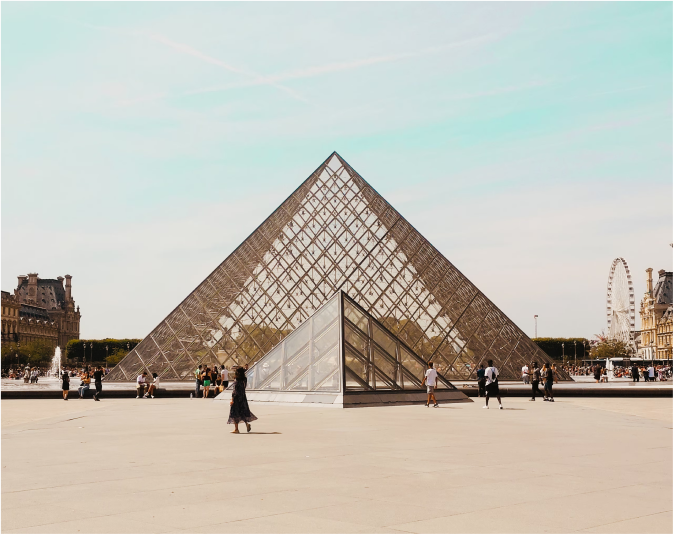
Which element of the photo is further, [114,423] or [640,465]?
[114,423]

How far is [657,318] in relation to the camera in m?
135

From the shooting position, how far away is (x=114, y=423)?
1650cm

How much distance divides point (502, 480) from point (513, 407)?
46.8 ft

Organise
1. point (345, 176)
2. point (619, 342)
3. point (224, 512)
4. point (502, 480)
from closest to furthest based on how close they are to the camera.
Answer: point (224, 512) < point (502, 480) < point (345, 176) < point (619, 342)

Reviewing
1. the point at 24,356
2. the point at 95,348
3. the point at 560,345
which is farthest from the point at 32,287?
the point at 560,345

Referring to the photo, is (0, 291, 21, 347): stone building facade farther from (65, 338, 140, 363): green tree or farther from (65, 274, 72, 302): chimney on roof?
(65, 274, 72, 302): chimney on roof

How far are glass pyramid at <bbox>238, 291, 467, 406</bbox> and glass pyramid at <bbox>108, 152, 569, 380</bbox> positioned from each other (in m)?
14.0

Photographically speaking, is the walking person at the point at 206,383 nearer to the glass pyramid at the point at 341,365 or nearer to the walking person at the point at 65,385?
the glass pyramid at the point at 341,365

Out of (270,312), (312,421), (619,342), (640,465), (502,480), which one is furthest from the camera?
(619,342)

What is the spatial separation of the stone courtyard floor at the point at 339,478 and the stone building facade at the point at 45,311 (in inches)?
5090

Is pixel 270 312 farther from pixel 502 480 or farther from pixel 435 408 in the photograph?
pixel 502 480

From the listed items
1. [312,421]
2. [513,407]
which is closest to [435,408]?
[513,407]

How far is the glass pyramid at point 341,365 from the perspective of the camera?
22172mm

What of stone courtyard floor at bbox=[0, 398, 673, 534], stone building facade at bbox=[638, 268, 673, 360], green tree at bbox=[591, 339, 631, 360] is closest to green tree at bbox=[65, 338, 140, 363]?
green tree at bbox=[591, 339, 631, 360]
